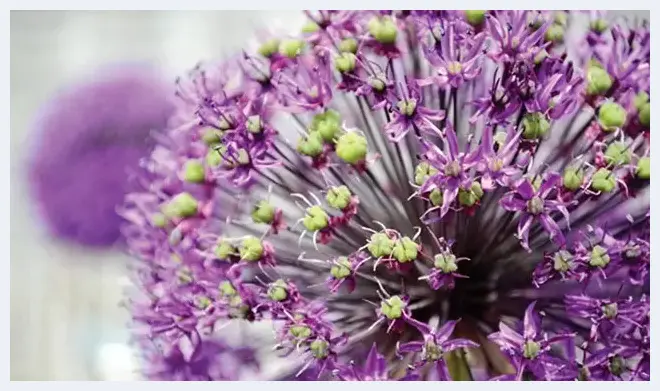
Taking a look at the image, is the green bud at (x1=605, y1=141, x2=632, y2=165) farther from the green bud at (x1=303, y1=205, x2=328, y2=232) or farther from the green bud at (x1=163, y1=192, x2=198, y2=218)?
the green bud at (x1=163, y1=192, x2=198, y2=218)

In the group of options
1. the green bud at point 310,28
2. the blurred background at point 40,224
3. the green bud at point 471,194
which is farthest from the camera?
the blurred background at point 40,224

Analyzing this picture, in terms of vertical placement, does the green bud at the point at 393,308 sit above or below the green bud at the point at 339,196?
below

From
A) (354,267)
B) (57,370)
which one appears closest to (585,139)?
(354,267)

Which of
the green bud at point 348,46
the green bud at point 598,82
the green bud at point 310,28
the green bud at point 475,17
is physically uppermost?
the green bud at point 475,17

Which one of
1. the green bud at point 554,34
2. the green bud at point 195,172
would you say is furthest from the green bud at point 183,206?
the green bud at point 554,34

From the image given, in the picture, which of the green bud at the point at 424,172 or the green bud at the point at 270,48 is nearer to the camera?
the green bud at the point at 424,172

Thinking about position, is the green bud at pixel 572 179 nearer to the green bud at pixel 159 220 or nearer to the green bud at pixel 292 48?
the green bud at pixel 292 48

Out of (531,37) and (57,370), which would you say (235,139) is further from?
(57,370)
